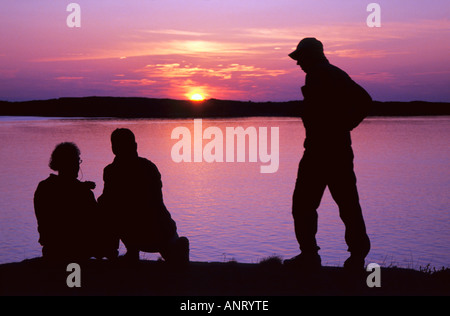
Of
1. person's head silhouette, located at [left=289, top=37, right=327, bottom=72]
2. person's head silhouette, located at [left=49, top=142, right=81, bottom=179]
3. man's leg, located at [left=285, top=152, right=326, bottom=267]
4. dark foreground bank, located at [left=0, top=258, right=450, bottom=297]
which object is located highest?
person's head silhouette, located at [left=289, top=37, right=327, bottom=72]

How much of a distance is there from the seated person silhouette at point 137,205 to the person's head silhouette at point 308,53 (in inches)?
74.9

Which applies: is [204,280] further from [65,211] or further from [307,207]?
[65,211]

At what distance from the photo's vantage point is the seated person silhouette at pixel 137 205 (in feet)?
22.9

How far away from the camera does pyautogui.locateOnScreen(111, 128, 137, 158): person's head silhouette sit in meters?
6.82

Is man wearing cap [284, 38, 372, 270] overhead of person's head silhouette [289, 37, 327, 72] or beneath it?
beneath

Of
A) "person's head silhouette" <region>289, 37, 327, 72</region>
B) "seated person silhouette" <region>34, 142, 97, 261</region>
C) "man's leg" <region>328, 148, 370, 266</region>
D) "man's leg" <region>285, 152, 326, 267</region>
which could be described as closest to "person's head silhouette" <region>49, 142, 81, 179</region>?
"seated person silhouette" <region>34, 142, 97, 261</region>

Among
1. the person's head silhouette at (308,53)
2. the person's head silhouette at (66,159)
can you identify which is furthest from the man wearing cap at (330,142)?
the person's head silhouette at (66,159)

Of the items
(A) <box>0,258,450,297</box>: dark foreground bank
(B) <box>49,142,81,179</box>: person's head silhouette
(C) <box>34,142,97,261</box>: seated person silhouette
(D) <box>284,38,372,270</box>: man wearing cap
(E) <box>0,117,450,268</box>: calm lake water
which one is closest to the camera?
(A) <box>0,258,450,297</box>: dark foreground bank

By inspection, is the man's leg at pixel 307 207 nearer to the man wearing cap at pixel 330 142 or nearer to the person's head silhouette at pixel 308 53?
the man wearing cap at pixel 330 142

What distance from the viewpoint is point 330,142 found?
22.7 feet

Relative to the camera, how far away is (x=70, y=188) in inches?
268

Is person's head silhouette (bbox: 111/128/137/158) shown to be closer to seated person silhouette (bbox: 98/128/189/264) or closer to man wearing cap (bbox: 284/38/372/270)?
seated person silhouette (bbox: 98/128/189/264)
